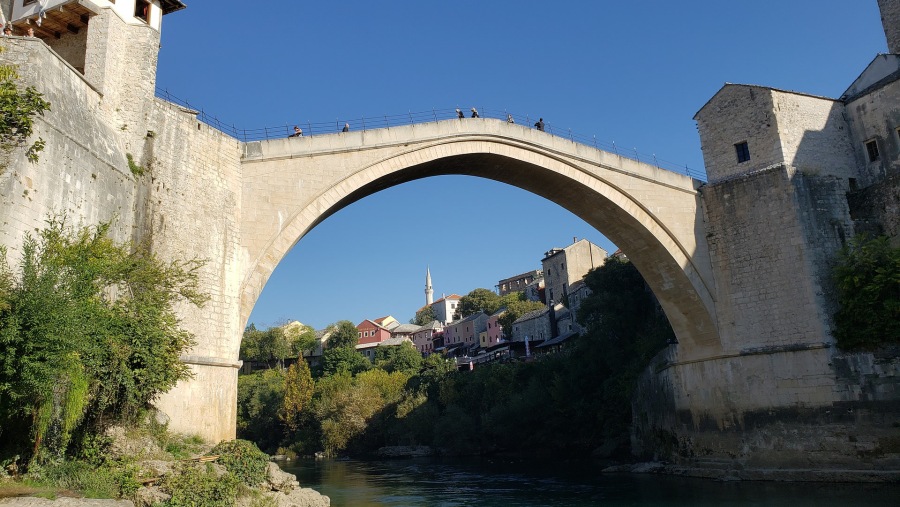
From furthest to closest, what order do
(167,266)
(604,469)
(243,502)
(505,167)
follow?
(604,469)
(505,167)
(167,266)
(243,502)

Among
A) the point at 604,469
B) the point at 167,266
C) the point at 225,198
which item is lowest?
the point at 604,469

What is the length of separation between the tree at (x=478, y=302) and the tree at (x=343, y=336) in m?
14.5

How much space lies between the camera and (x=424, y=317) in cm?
9044

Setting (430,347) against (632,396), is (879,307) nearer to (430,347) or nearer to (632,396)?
(632,396)

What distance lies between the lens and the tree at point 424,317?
88.9m

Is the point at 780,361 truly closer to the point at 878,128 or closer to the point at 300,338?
the point at 878,128

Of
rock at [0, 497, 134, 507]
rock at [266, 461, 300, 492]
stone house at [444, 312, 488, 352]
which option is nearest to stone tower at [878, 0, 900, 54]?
rock at [266, 461, 300, 492]

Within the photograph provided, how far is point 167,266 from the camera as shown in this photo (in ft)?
36.7

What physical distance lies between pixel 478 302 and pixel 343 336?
56.1 ft

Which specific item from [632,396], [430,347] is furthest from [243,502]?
[430,347]

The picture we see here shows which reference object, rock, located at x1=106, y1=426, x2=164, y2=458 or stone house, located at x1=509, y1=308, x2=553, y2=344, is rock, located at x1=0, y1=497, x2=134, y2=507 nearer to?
rock, located at x1=106, y1=426, x2=164, y2=458

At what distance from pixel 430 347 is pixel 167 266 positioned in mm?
56877

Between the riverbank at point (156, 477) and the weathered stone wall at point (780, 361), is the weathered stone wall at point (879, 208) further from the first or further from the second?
the riverbank at point (156, 477)

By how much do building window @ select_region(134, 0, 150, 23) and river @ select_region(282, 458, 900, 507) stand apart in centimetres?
1109
